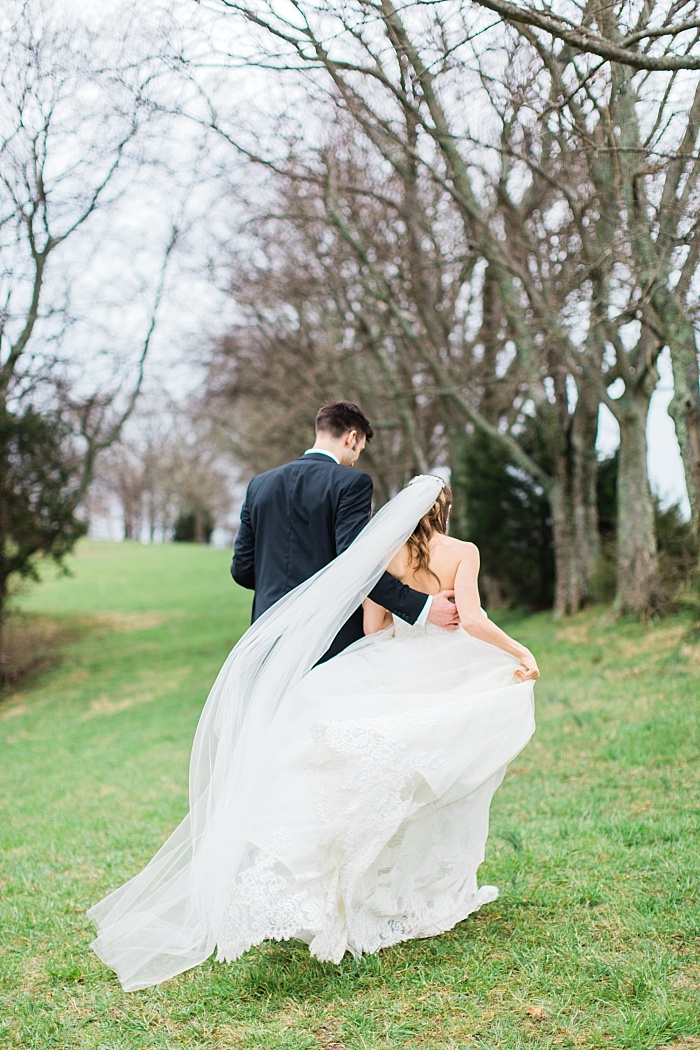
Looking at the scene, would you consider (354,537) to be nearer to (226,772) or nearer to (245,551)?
(245,551)

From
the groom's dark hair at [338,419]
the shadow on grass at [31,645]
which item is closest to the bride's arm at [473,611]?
the groom's dark hair at [338,419]

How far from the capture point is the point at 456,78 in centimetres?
965

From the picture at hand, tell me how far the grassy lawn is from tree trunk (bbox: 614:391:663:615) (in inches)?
75.5

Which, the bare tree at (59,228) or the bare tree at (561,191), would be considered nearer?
the bare tree at (561,191)

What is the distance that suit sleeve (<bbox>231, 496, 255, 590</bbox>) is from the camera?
459cm

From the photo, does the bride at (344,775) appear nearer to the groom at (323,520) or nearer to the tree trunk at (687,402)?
the groom at (323,520)

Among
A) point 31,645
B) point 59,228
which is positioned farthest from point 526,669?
point 31,645

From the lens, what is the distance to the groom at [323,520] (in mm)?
4195

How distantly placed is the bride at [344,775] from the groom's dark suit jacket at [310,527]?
124mm

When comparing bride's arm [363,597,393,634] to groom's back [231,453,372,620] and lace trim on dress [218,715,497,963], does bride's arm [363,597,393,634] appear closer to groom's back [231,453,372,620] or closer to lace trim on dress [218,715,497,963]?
groom's back [231,453,372,620]

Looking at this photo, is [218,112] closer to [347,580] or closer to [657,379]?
[657,379]

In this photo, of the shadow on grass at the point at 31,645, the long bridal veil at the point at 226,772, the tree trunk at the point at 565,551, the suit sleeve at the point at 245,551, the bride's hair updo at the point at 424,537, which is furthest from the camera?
the shadow on grass at the point at 31,645

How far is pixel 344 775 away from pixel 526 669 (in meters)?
1.09

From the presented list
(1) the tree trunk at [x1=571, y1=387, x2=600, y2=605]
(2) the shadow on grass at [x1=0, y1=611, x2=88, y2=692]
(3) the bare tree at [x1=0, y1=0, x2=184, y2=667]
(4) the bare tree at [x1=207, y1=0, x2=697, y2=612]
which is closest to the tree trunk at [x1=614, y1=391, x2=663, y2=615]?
(4) the bare tree at [x1=207, y1=0, x2=697, y2=612]
